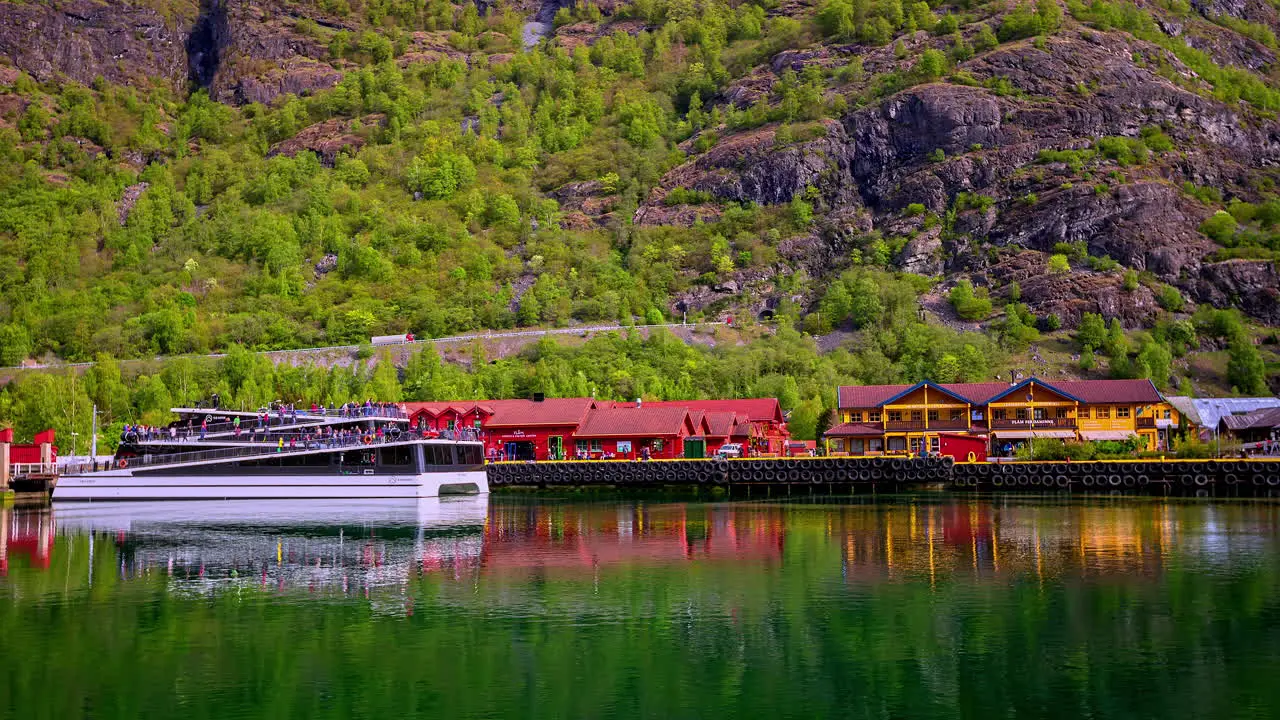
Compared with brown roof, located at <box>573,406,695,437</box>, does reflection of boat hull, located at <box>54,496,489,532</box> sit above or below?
below

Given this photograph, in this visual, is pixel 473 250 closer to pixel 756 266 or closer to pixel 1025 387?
pixel 756 266

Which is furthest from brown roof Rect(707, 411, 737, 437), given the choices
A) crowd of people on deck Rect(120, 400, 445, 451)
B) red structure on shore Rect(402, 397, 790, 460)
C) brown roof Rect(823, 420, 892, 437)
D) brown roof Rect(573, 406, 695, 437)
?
crowd of people on deck Rect(120, 400, 445, 451)

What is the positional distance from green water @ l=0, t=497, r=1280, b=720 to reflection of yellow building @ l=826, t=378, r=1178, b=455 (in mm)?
48943

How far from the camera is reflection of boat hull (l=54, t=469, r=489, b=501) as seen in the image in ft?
227

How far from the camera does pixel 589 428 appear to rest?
98.6 meters

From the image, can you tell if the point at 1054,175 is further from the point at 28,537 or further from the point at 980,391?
the point at 28,537

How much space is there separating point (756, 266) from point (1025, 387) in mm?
87984

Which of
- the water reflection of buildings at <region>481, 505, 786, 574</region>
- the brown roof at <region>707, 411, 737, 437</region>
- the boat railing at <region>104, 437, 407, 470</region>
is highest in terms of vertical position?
the brown roof at <region>707, 411, 737, 437</region>

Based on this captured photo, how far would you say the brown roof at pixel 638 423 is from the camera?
96312 mm

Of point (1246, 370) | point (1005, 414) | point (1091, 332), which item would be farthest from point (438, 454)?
point (1246, 370)

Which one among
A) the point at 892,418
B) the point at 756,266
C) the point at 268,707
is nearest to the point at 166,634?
the point at 268,707

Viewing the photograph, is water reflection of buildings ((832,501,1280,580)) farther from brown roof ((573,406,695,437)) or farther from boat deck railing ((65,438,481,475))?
brown roof ((573,406,695,437))

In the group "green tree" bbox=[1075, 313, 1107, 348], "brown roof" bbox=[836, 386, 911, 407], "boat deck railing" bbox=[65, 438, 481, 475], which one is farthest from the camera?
"green tree" bbox=[1075, 313, 1107, 348]

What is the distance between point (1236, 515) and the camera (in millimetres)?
56281
